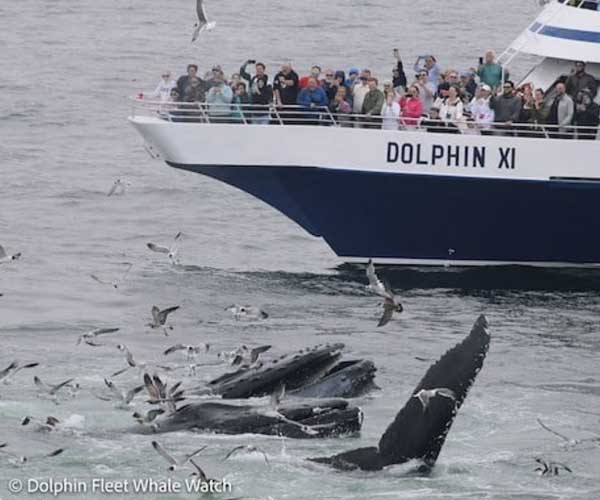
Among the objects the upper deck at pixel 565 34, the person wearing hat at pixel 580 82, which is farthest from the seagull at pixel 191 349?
the upper deck at pixel 565 34

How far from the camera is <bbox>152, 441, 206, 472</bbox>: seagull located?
3078 cm

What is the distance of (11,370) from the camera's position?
3678 centimetres

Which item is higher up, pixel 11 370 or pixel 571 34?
pixel 571 34

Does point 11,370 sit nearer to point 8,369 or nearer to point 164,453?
point 8,369

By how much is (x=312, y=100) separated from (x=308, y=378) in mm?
14072

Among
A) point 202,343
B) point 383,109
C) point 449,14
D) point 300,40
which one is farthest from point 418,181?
point 449,14

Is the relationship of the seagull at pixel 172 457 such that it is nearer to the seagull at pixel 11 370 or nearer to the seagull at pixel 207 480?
the seagull at pixel 207 480

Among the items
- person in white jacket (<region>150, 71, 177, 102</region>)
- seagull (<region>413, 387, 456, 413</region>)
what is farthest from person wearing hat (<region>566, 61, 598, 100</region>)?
seagull (<region>413, 387, 456, 413</region>)

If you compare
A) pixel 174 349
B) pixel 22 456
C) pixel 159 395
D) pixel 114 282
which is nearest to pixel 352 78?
pixel 114 282

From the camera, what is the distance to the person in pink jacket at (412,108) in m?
48.1

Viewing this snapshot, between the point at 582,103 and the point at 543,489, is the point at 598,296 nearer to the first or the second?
the point at 582,103

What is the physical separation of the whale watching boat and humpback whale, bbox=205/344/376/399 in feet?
42.9

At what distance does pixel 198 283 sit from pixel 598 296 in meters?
8.24

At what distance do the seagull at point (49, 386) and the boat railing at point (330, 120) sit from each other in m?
12.2
